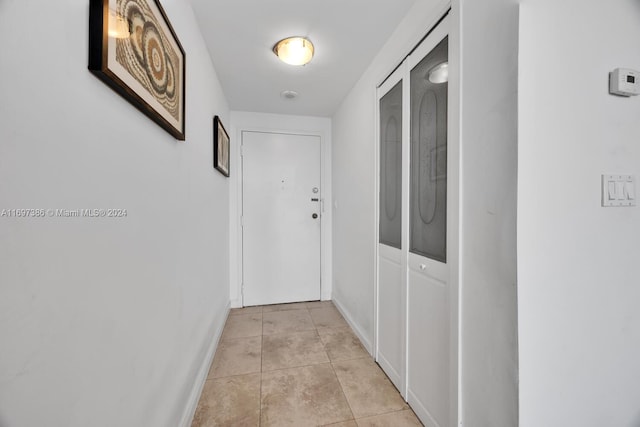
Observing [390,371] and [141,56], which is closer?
[141,56]

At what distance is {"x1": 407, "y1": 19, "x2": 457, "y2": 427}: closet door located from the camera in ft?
4.31

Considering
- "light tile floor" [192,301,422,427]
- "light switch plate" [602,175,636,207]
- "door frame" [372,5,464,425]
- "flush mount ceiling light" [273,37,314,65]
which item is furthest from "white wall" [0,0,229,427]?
"light switch plate" [602,175,636,207]

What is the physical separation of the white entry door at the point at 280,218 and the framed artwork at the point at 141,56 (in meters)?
1.94

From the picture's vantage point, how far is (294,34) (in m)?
1.82

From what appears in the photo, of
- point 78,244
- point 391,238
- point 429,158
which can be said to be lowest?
point 391,238

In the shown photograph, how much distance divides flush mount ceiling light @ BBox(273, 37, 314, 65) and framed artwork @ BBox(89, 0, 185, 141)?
81 centimetres

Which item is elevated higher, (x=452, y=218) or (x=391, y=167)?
(x=391, y=167)

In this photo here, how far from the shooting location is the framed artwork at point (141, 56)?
26.6 inches

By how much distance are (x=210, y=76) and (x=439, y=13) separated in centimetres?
163

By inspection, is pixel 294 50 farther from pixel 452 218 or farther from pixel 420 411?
pixel 420 411

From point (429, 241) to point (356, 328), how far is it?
55.2 inches

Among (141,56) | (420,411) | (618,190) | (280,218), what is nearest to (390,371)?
(420,411)

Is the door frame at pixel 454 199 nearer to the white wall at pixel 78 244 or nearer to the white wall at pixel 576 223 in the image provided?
the white wall at pixel 576 223

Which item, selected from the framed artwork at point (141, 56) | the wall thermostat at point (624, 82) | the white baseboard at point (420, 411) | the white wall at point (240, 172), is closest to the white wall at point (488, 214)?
the white baseboard at point (420, 411)
